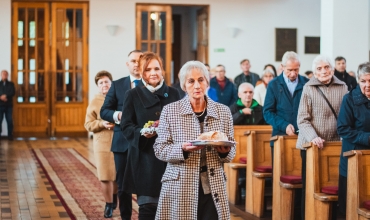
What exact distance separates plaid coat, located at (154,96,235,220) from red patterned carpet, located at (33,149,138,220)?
3678 millimetres

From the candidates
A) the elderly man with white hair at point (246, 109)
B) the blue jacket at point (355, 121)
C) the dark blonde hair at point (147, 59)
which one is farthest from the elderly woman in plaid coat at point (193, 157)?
the elderly man with white hair at point (246, 109)

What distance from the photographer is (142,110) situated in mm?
5441

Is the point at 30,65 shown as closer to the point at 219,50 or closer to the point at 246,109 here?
the point at 219,50

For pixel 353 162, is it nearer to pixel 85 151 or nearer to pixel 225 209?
pixel 225 209

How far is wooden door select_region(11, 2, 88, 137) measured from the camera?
19391 millimetres

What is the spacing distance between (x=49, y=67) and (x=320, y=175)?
13.6m

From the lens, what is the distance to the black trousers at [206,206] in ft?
15.3

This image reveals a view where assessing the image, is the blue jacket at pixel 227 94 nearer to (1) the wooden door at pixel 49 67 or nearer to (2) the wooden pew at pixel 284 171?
(1) the wooden door at pixel 49 67

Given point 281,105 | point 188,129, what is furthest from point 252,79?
point 188,129

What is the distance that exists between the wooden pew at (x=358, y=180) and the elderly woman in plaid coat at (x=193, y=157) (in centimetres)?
171

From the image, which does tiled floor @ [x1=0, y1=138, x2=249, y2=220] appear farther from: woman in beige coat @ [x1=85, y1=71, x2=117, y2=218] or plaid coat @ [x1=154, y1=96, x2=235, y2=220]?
plaid coat @ [x1=154, y1=96, x2=235, y2=220]

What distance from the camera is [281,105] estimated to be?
26.5ft

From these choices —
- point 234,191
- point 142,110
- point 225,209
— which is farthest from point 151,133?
point 234,191

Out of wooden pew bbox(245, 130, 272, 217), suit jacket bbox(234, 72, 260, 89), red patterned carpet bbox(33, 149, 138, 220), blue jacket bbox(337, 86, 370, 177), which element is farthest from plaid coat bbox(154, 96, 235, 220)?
suit jacket bbox(234, 72, 260, 89)
